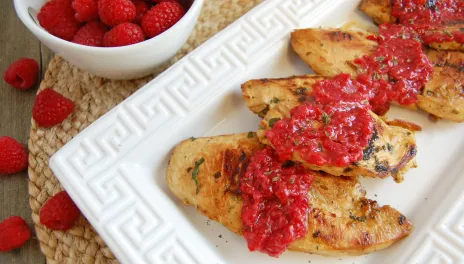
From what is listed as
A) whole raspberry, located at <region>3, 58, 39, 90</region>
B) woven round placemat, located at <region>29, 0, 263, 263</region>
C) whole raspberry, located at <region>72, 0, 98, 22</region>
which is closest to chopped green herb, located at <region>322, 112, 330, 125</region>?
woven round placemat, located at <region>29, 0, 263, 263</region>

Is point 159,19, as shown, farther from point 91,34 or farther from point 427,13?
point 427,13

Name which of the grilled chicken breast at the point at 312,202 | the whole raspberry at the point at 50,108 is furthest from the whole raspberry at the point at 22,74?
the grilled chicken breast at the point at 312,202

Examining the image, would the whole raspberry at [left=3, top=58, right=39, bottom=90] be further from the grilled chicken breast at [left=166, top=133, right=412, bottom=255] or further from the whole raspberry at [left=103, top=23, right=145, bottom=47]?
the grilled chicken breast at [left=166, top=133, right=412, bottom=255]

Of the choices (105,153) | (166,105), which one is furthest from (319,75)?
(105,153)

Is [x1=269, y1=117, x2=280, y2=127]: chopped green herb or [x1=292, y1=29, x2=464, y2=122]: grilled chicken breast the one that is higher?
[x1=292, y1=29, x2=464, y2=122]: grilled chicken breast

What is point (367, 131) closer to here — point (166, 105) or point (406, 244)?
point (406, 244)

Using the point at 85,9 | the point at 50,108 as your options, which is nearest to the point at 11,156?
the point at 50,108

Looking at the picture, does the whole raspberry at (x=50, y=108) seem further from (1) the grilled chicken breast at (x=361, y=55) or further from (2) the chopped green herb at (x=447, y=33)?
(2) the chopped green herb at (x=447, y=33)
